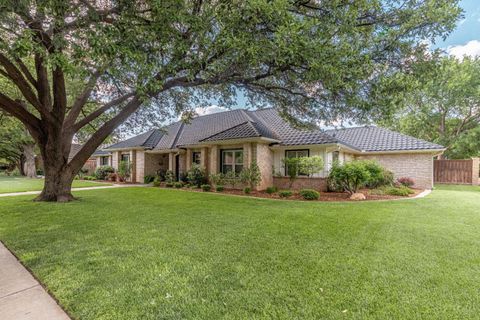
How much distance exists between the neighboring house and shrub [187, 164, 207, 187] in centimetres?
53

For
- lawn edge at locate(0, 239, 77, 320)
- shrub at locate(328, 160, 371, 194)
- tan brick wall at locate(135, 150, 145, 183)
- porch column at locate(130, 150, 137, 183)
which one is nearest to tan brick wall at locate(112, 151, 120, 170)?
porch column at locate(130, 150, 137, 183)

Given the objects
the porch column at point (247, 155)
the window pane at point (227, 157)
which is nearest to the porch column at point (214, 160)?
the window pane at point (227, 157)

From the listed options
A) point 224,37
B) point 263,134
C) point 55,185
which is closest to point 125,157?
point 55,185

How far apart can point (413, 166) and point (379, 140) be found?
2.75 meters

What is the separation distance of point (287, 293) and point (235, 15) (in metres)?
5.39

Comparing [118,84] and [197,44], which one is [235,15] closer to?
[197,44]

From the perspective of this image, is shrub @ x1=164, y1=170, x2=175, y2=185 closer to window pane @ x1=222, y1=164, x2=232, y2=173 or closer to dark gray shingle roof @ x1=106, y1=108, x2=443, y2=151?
dark gray shingle roof @ x1=106, y1=108, x2=443, y2=151

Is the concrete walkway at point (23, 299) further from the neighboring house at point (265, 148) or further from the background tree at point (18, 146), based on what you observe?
the background tree at point (18, 146)

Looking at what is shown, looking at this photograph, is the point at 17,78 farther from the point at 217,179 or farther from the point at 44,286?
the point at 217,179

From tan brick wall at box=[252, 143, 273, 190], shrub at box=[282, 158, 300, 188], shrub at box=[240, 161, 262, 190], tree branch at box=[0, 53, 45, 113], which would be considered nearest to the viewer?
tree branch at box=[0, 53, 45, 113]

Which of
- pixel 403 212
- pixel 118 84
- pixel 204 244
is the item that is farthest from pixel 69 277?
pixel 403 212

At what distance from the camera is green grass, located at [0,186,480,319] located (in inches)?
104

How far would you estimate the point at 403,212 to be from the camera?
7.71 m

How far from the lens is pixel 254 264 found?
3707mm
